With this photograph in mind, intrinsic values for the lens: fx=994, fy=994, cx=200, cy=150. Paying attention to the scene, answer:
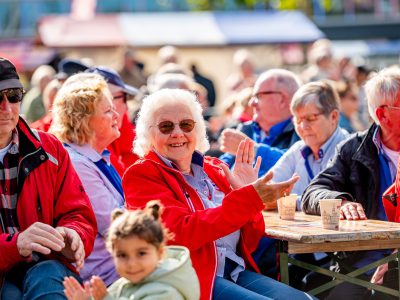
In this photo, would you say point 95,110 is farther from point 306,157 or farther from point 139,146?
point 306,157

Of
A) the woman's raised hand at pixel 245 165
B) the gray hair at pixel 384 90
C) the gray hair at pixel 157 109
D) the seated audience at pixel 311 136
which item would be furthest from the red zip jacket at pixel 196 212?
the seated audience at pixel 311 136

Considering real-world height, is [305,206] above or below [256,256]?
above

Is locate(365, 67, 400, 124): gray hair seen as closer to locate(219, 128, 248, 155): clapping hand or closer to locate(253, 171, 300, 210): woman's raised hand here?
locate(219, 128, 248, 155): clapping hand

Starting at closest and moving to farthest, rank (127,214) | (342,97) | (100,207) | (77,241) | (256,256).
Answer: (127,214)
(77,241)
(100,207)
(256,256)
(342,97)

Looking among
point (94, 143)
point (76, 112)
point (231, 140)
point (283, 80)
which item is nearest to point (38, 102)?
point (283, 80)

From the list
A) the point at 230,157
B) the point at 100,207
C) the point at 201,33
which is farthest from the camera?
the point at 201,33

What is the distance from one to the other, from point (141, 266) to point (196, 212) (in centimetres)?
101

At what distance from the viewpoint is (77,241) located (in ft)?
15.4

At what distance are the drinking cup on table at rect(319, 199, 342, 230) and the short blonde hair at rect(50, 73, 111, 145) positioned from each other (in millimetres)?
1494

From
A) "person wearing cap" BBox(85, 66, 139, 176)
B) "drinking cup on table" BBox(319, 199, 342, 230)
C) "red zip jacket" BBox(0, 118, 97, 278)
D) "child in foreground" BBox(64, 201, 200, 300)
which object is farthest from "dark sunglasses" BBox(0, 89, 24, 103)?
"person wearing cap" BBox(85, 66, 139, 176)

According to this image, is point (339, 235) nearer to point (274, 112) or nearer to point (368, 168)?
point (368, 168)

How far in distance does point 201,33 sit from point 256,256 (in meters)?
15.6

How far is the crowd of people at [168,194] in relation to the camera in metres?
4.09

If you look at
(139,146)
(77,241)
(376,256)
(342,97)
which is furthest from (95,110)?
(342,97)
